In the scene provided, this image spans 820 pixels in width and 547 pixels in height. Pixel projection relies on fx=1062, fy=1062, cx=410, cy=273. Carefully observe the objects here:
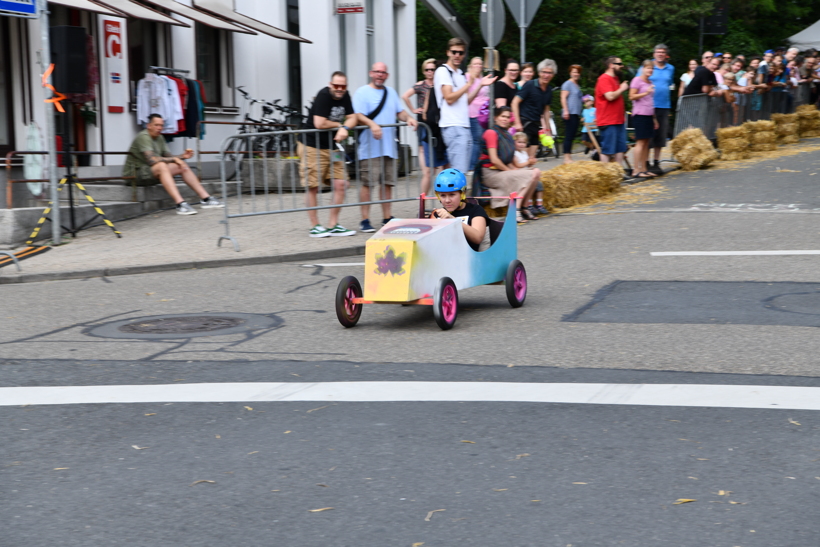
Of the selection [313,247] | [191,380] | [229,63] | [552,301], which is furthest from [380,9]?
[191,380]

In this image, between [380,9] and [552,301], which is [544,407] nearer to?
[552,301]

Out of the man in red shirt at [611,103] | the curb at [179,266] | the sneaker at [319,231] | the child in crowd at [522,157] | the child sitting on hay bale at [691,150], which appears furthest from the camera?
the child sitting on hay bale at [691,150]

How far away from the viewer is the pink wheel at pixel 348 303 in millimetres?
7531

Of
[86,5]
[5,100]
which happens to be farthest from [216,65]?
[86,5]

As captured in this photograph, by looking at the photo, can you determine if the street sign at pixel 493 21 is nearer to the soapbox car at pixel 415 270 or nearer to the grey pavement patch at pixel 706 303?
the grey pavement patch at pixel 706 303

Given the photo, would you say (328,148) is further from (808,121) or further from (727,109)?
(808,121)

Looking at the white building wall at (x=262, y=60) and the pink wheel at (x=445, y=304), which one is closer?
the pink wheel at (x=445, y=304)

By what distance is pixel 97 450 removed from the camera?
471 centimetres

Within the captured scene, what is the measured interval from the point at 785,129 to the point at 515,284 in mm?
17718

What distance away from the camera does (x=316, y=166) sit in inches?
508

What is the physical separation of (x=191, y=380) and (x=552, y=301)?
11.2 ft

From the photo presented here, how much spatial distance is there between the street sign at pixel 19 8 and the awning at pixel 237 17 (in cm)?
521

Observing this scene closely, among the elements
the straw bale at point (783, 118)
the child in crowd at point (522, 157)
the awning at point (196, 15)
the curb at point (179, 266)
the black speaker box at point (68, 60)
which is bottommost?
the curb at point (179, 266)

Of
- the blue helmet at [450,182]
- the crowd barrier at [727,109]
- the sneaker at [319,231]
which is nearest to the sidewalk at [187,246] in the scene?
the sneaker at [319,231]
